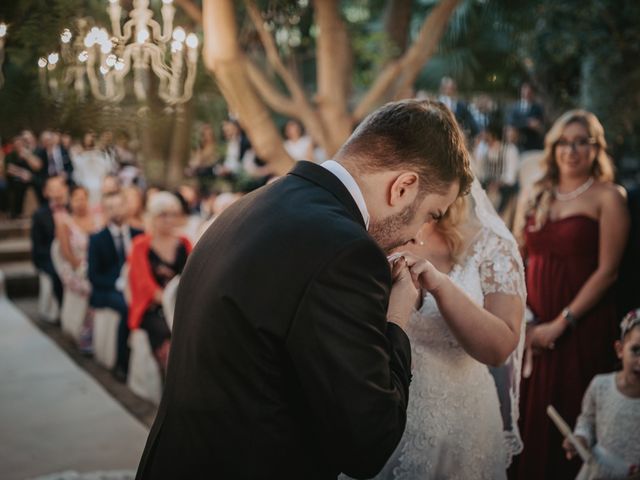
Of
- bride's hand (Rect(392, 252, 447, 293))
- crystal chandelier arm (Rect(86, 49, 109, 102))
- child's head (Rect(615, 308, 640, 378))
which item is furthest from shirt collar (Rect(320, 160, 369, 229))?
child's head (Rect(615, 308, 640, 378))

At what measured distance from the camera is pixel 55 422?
460 centimetres

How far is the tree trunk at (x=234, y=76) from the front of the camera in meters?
3.79

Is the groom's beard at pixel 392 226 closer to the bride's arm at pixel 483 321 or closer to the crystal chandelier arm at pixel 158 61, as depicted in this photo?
the bride's arm at pixel 483 321

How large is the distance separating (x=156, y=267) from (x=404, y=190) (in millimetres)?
4343

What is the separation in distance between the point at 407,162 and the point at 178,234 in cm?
448

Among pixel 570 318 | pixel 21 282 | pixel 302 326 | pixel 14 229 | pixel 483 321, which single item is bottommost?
pixel 21 282

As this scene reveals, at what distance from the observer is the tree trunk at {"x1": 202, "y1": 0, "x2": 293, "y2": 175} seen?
3.79m

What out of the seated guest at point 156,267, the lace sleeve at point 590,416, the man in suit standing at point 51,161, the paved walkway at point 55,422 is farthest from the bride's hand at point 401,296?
the man in suit standing at point 51,161

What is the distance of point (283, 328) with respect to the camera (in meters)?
1.50

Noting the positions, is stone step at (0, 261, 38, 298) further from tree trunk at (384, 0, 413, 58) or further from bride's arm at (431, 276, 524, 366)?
bride's arm at (431, 276, 524, 366)

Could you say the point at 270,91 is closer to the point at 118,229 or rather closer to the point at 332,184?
the point at 118,229

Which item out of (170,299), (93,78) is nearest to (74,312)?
(170,299)

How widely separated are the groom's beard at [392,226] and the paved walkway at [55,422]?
2646 mm

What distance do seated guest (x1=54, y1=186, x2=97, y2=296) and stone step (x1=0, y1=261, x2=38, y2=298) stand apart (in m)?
2.74
